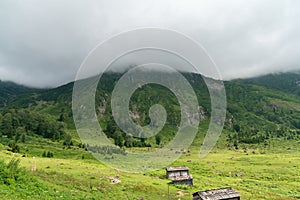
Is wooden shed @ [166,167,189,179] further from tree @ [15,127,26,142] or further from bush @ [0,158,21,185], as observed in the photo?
tree @ [15,127,26,142]

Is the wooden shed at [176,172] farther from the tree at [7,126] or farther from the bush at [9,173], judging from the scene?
the tree at [7,126]

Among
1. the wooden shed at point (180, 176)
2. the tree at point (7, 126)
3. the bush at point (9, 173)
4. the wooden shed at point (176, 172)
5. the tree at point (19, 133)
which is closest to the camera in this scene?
the bush at point (9, 173)

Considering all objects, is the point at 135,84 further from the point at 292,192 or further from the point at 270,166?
the point at 270,166

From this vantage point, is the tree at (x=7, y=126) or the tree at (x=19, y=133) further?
the tree at (x=7, y=126)

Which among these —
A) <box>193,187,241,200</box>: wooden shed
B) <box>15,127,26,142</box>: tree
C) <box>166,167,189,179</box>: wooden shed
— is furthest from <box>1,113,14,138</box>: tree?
<box>193,187,241,200</box>: wooden shed

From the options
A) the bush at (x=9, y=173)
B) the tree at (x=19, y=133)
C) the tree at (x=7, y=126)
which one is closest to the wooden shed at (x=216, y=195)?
the bush at (x=9, y=173)

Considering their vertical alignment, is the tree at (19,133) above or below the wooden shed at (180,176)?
above

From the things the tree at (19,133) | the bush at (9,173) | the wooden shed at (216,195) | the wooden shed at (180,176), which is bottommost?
the wooden shed at (216,195)

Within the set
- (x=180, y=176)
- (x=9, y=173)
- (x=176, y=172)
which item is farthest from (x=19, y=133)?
(x=9, y=173)

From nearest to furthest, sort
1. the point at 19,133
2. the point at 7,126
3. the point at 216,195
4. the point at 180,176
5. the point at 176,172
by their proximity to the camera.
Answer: the point at 216,195 → the point at 180,176 → the point at 176,172 → the point at 19,133 → the point at 7,126

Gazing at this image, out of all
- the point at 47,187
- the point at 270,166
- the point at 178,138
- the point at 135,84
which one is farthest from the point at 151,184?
the point at 270,166

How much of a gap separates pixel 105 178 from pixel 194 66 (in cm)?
2890

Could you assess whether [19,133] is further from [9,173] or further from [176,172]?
[9,173]

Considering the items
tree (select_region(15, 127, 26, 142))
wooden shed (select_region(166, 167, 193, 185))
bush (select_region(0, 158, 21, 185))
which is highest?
tree (select_region(15, 127, 26, 142))
